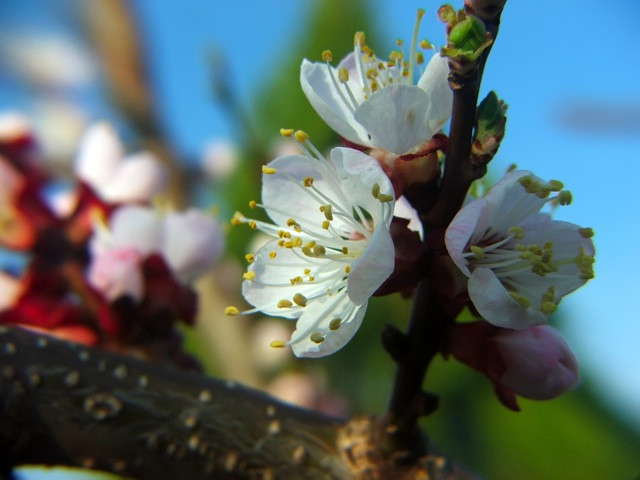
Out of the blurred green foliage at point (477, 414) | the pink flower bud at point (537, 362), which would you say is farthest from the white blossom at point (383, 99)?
the blurred green foliage at point (477, 414)

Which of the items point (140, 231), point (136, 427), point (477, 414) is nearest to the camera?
point (136, 427)

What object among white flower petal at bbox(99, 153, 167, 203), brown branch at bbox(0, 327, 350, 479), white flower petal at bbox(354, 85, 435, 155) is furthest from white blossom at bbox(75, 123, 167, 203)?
white flower petal at bbox(354, 85, 435, 155)

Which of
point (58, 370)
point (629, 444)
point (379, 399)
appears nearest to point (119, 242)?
point (58, 370)

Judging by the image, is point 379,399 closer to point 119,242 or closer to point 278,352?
point 278,352

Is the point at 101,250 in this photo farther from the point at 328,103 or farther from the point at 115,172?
the point at 328,103

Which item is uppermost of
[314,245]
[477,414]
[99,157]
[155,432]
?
[314,245]

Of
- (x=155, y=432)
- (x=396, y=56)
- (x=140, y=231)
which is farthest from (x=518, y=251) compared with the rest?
(x=140, y=231)
